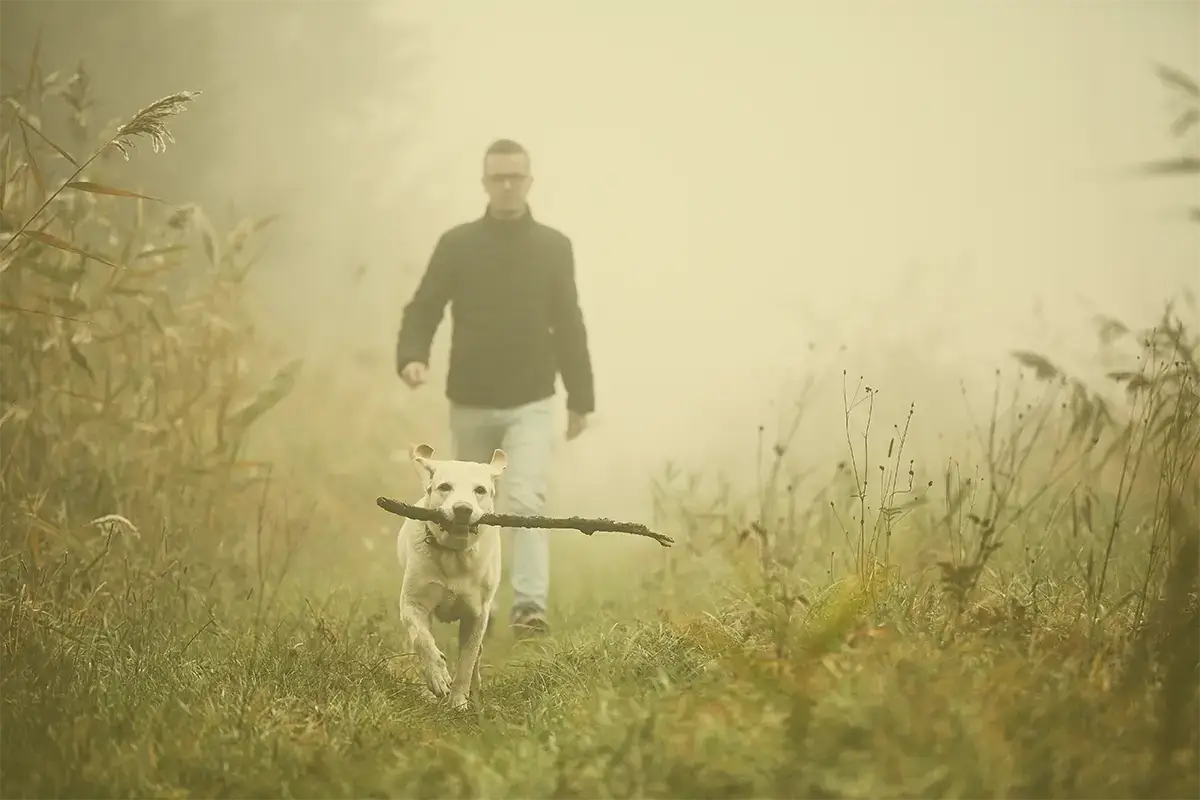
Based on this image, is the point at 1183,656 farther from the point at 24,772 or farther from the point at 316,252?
the point at 316,252

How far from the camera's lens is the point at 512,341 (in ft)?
12.6

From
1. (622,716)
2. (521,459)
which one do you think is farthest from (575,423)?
Answer: (622,716)

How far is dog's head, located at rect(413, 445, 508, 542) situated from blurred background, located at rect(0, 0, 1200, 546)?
1558mm

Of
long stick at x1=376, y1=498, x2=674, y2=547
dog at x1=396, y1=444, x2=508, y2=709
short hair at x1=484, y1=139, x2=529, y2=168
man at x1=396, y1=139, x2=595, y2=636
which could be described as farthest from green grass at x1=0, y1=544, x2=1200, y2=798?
short hair at x1=484, y1=139, x2=529, y2=168

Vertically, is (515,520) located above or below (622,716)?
above

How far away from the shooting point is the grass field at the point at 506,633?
1990mm

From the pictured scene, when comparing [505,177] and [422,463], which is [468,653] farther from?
[505,177]

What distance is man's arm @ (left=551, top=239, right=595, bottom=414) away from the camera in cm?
394

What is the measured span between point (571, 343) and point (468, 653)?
57.4 inches

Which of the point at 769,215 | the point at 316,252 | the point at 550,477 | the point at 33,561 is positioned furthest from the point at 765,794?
the point at 316,252

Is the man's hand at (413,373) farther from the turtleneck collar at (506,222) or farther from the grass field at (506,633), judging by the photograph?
the turtleneck collar at (506,222)

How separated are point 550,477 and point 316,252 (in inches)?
61.7

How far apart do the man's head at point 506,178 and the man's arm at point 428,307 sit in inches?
10.5

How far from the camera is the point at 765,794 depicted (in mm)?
1912
